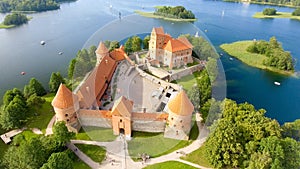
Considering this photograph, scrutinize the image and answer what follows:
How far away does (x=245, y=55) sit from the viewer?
54875 mm

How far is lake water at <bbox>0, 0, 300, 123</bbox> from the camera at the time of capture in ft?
133

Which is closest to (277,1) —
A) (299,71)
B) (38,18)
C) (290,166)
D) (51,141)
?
(299,71)

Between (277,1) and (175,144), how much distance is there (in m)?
112

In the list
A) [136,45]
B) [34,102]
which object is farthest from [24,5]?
[34,102]

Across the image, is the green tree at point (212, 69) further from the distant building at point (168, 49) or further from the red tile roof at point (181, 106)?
the red tile roof at point (181, 106)

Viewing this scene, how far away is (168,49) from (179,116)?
18.3 meters

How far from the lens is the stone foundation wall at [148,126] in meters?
28.0

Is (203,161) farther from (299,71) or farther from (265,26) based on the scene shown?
(265,26)

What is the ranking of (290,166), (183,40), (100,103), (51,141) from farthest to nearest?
(183,40), (100,103), (51,141), (290,166)

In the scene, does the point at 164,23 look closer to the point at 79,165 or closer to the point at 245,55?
the point at 245,55

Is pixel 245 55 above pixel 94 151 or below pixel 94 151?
above

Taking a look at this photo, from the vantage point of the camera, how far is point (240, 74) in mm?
46812

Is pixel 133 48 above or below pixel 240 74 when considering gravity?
above

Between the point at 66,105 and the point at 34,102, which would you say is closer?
the point at 66,105
